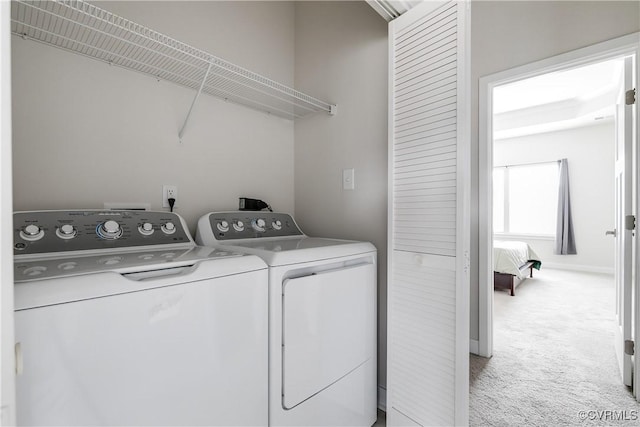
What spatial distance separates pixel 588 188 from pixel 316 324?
21.8 feet

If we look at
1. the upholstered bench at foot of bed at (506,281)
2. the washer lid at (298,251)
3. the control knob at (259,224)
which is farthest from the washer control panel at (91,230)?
the upholstered bench at foot of bed at (506,281)

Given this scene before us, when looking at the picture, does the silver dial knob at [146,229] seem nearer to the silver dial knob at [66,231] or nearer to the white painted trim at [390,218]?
the silver dial knob at [66,231]

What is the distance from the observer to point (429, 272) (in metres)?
1.35

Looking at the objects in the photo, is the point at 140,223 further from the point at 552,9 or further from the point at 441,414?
the point at 552,9

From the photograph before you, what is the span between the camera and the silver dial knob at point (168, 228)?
134 cm

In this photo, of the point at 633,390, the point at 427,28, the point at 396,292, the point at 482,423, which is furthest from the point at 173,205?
the point at 633,390

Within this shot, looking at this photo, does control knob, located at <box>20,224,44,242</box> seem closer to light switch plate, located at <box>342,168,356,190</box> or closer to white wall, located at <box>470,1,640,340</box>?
light switch plate, located at <box>342,168,356,190</box>

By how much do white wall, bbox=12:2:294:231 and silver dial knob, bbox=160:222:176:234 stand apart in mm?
216

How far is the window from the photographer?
19.4 ft

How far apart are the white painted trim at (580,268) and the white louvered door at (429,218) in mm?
6047

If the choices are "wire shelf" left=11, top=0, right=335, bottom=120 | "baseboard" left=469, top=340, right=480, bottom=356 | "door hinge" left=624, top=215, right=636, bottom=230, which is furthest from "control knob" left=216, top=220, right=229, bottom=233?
"door hinge" left=624, top=215, right=636, bottom=230

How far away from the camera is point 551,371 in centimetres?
213

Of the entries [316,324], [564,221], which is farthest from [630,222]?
[564,221]

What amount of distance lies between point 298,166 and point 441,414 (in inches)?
65.8
